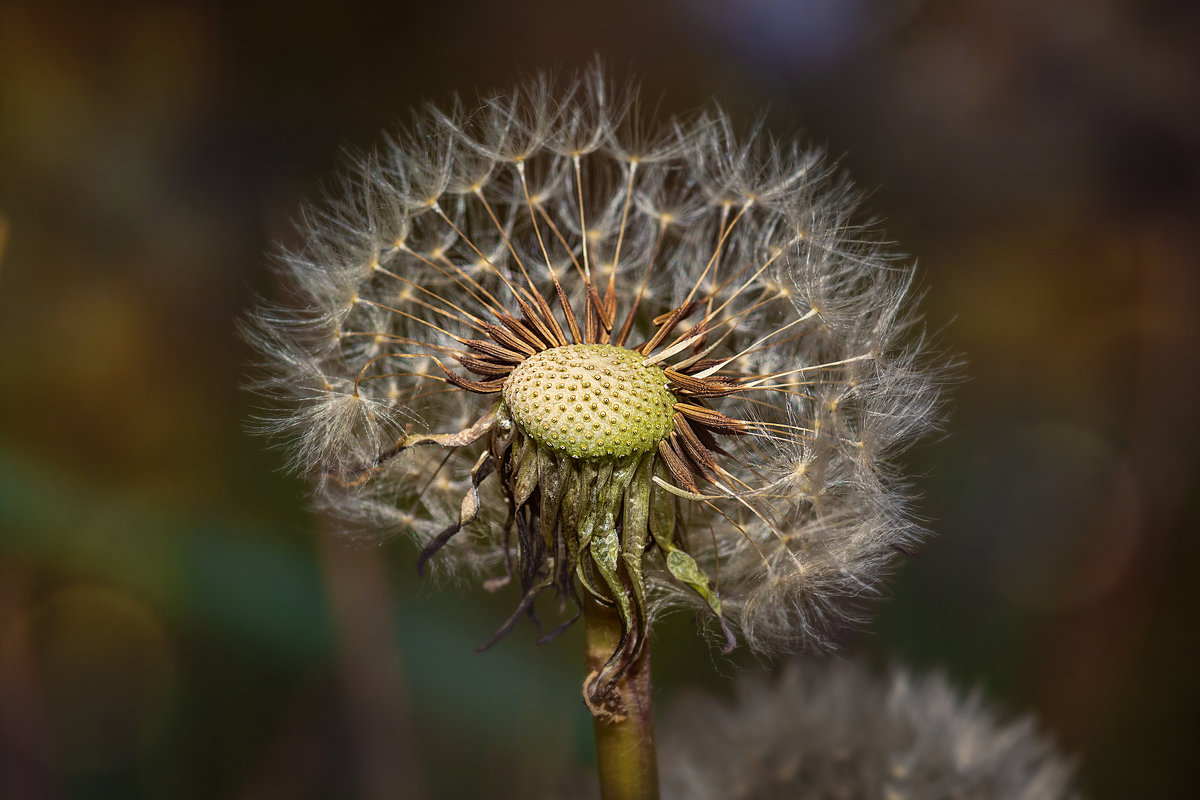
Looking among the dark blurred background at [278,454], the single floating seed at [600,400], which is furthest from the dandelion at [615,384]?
the dark blurred background at [278,454]

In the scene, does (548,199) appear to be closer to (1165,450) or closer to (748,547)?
(748,547)

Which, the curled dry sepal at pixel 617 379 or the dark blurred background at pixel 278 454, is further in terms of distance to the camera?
the dark blurred background at pixel 278 454

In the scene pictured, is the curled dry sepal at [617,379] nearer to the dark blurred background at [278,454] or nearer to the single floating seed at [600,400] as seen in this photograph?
the single floating seed at [600,400]

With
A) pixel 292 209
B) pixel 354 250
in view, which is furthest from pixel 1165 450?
pixel 292 209

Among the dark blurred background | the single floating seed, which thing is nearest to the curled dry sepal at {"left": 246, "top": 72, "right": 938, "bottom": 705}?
the single floating seed

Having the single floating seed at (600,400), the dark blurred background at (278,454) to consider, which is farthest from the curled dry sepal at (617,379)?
the dark blurred background at (278,454)

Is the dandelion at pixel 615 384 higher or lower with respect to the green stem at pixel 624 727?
higher
